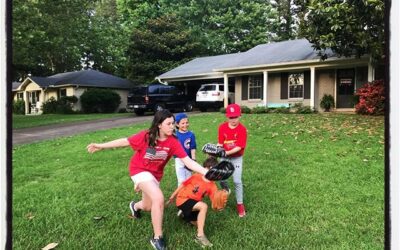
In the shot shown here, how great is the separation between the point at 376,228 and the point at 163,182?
3.01 meters

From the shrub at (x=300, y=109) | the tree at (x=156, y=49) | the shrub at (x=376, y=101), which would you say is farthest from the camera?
the shrub at (x=300, y=109)

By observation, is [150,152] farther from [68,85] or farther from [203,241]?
[68,85]

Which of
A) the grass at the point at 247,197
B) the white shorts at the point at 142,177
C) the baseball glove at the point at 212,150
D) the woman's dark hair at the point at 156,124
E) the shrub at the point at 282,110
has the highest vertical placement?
→ the shrub at the point at 282,110

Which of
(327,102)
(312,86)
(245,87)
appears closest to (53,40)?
(312,86)

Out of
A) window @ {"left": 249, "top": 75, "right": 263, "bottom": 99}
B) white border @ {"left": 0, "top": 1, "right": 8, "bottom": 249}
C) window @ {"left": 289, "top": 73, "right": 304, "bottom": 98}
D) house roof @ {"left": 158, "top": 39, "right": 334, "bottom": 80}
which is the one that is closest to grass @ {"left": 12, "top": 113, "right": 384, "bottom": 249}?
white border @ {"left": 0, "top": 1, "right": 8, "bottom": 249}

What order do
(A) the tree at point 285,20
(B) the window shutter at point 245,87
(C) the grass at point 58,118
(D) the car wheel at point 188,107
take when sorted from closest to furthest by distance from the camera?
1. (C) the grass at point 58,118
2. (D) the car wheel at point 188,107
3. (A) the tree at point 285,20
4. (B) the window shutter at point 245,87

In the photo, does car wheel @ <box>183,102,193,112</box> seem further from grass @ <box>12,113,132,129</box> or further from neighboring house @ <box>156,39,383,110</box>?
neighboring house @ <box>156,39,383,110</box>

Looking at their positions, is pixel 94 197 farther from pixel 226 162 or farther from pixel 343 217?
pixel 343 217

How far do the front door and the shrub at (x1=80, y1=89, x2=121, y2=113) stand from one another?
36.4ft

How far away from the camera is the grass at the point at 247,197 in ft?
10.8

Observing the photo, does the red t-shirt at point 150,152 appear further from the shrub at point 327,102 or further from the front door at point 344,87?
the front door at point 344,87

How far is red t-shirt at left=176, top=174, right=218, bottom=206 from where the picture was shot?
11.2 ft

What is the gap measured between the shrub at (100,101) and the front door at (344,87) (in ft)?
36.4

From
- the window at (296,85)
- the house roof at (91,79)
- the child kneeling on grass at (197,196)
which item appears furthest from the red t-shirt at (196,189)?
the window at (296,85)
